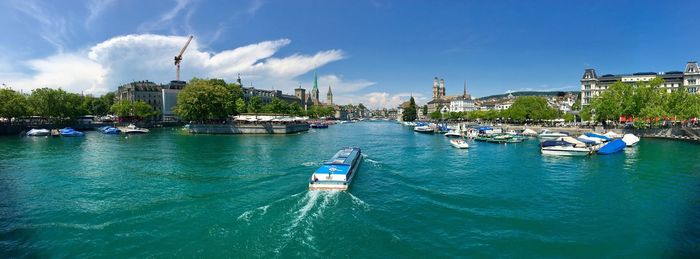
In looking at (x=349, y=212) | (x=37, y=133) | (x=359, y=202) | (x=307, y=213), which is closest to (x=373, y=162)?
(x=359, y=202)

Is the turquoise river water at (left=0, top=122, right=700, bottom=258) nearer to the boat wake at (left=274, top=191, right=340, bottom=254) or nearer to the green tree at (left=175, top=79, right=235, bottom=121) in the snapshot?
the boat wake at (left=274, top=191, right=340, bottom=254)

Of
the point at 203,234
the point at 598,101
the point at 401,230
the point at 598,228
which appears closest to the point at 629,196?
the point at 598,228

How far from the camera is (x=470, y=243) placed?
15.6 m

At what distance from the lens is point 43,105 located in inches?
3524

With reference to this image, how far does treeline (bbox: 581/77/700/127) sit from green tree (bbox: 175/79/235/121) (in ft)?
303

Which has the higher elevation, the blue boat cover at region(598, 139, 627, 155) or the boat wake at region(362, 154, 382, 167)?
the blue boat cover at region(598, 139, 627, 155)

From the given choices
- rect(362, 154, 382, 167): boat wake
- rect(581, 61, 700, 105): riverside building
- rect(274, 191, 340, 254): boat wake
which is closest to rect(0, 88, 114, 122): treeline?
rect(362, 154, 382, 167): boat wake

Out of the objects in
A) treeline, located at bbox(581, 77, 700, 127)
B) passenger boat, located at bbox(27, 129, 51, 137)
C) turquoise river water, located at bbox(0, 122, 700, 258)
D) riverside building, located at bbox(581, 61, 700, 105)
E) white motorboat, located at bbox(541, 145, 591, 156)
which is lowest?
turquoise river water, located at bbox(0, 122, 700, 258)

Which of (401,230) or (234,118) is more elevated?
(234,118)

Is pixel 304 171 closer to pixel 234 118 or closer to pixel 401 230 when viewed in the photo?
pixel 401 230

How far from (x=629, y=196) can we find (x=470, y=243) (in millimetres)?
16599

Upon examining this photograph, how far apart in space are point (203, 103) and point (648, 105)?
331 ft

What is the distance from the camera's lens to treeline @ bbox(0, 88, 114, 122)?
3103 inches

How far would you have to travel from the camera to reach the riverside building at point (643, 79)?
106 m
